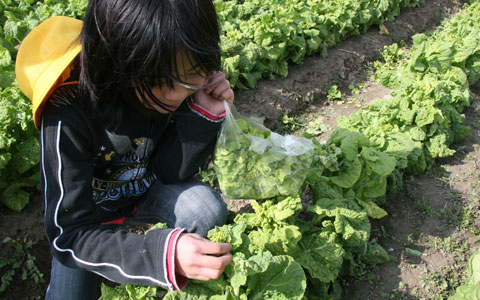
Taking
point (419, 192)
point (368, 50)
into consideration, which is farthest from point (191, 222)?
point (368, 50)

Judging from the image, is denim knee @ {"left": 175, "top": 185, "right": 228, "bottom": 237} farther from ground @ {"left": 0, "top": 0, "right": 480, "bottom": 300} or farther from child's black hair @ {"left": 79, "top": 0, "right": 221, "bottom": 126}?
ground @ {"left": 0, "top": 0, "right": 480, "bottom": 300}

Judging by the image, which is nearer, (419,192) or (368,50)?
(419,192)

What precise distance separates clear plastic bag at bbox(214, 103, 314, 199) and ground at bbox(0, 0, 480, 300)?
1093 millimetres

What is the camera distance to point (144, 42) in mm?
1585

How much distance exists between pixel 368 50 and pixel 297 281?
4.88 metres

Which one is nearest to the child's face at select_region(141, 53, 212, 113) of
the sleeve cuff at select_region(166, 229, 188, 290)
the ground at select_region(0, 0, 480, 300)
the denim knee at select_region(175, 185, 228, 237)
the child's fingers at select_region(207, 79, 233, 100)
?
the child's fingers at select_region(207, 79, 233, 100)

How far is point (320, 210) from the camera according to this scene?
2582mm

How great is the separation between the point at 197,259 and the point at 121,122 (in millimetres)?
836

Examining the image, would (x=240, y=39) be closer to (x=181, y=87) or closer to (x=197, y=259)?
(x=181, y=87)

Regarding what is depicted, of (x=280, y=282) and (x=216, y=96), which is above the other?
(x=216, y=96)

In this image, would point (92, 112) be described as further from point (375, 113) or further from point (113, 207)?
point (375, 113)

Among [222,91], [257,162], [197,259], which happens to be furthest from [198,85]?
[197,259]

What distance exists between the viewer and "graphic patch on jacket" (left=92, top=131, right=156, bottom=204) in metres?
2.21

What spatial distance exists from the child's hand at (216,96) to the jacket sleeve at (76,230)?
24.3 inches
